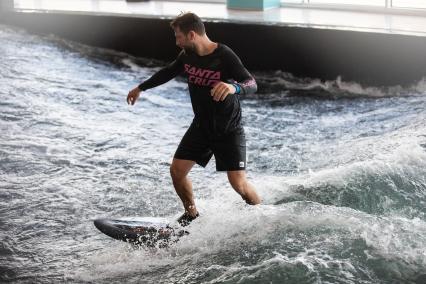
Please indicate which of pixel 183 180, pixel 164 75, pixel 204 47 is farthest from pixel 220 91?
pixel 183 180

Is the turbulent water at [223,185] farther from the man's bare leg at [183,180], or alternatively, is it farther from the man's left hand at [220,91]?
the man's left hand at [220,91]

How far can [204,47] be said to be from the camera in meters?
4.16

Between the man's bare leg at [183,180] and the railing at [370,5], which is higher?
the railing at [370,5]

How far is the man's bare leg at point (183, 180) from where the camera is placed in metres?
4.39

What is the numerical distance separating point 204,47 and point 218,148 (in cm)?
72

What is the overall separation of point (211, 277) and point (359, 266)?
99 centimetres

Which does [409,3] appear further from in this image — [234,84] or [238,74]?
[234,84]

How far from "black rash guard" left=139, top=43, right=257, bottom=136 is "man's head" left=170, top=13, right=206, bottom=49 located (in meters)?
0.13

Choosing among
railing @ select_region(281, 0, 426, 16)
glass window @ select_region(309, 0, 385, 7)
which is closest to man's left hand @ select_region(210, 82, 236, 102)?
railing @ select_region(281, 0, 426, 16)

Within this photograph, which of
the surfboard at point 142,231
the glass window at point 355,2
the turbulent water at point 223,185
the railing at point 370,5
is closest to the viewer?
the turbulent water at point 223,185

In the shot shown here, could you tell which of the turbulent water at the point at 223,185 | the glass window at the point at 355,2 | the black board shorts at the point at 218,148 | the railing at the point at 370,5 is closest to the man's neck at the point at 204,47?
the black board shorts at the point at 218,148

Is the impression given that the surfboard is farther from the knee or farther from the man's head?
the man's head

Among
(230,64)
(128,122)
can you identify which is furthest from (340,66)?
(230,64)

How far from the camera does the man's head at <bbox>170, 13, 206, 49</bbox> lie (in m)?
4.09
